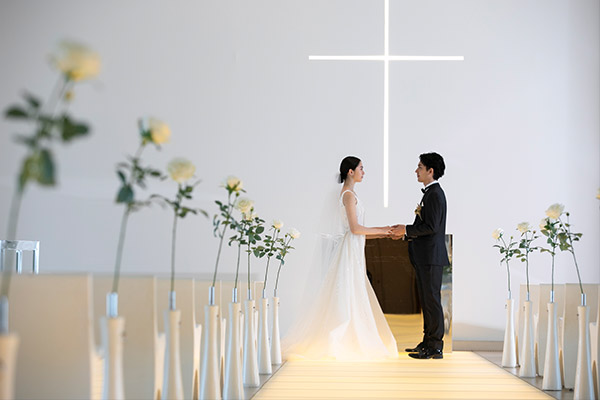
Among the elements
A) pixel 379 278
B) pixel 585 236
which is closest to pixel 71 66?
pixel 379 278

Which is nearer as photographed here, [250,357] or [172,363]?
[172,363]

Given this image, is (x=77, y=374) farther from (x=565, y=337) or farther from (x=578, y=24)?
(x=578, y=24)

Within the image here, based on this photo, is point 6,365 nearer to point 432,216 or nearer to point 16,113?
point 16,113

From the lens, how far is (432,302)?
6.10 m

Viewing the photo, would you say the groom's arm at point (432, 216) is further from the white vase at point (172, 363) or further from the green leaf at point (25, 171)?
the green leaf at point (25, 171)

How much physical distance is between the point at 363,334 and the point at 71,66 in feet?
14.9

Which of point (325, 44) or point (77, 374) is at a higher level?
point (325, 44)

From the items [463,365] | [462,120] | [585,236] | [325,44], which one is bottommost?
[463,365]

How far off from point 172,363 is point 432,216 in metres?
3.41

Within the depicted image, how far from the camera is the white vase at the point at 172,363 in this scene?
9.99 ft

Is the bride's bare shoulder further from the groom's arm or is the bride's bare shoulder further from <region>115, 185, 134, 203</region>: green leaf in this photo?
<region>115, 185, 134, 203</region>: green leaf

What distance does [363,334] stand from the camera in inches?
237

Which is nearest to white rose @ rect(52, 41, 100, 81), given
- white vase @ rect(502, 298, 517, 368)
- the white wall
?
white vase @ rect(502, 298, 517, 368)

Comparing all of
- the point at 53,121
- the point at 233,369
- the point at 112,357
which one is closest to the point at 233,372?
the point at 233,369
